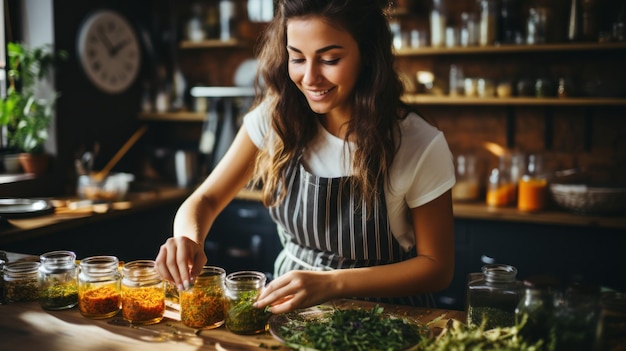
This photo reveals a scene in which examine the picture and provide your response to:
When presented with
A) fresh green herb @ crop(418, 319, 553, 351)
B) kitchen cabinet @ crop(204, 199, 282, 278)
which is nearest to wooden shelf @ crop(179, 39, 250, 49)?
kitchen cabinet @ crop(204, 199, 282, 278)

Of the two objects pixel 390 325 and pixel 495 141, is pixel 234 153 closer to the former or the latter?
pixel 390 325

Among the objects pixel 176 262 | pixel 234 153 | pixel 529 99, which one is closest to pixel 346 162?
pixel 234 153

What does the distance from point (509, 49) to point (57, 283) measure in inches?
109

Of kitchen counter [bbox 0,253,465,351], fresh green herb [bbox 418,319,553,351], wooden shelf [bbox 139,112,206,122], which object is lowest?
kitchen counter [bbox 0,253,465,351]

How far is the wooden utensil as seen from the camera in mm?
3664

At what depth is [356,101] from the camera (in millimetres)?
1720

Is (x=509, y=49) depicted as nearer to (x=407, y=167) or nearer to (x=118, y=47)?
(x=407, y=167)

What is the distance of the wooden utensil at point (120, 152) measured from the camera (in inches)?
144

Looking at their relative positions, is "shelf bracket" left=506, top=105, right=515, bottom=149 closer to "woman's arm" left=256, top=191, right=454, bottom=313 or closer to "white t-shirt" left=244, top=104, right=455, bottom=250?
"white t-shirt" left=244, top=104, right=455, bottom=250

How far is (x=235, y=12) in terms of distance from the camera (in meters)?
4.23

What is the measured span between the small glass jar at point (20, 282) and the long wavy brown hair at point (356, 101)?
708 mm

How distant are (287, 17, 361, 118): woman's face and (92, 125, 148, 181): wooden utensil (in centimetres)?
228

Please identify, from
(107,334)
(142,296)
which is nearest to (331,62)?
(142,296)

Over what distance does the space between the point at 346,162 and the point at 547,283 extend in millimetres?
816
